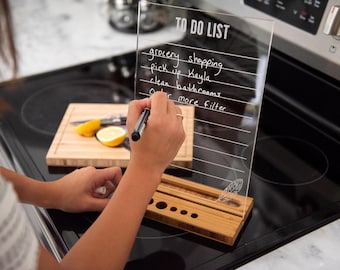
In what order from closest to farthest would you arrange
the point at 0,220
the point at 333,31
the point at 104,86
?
the point at 0,220
the point at 333,31
the point at 104,86

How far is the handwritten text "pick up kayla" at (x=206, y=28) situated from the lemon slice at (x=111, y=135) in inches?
10.1

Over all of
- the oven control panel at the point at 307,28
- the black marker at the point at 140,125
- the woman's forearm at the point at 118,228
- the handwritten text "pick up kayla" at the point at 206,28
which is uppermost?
the handwritten text "pick up kayla" at the point at 206,28

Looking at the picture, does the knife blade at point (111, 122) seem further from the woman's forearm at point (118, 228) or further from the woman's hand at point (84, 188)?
the woman's forearm at point (118, 228)

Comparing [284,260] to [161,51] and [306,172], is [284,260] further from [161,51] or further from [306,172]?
[161,51]

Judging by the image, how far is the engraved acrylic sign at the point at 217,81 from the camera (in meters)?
0.65

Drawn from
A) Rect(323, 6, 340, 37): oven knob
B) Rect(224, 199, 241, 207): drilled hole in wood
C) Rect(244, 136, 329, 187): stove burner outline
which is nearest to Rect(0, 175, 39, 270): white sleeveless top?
Rect(224, 199, 241, 207): drilled hole in wood

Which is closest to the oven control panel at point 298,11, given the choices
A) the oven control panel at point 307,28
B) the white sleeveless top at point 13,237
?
the oven control panel at point 307,28

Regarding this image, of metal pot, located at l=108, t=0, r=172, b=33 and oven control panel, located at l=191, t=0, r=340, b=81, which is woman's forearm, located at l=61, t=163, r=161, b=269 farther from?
metal pot, located at l=108, t=0, r=172, b=33

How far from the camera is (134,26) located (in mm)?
1383

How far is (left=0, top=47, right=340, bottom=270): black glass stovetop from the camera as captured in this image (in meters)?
0.65

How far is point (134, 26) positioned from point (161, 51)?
0.71 meters

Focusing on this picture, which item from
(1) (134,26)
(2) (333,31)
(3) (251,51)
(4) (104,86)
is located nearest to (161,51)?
(3) (251,51)

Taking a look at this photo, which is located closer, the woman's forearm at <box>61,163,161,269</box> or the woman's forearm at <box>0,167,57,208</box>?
the woman's forearm at <box>61,163,161,269</box>

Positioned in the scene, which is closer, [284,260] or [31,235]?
[31,235]
